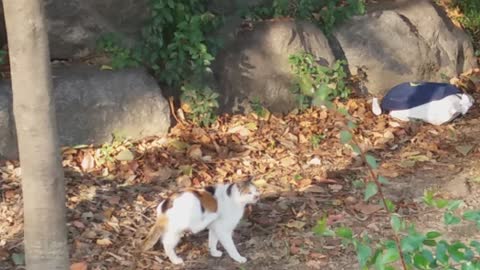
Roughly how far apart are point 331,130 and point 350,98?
2.76 feet

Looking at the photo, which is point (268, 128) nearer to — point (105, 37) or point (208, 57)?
point (208, 57)

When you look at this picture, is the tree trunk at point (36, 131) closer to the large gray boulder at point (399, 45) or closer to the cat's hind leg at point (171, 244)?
the cat's hind leg at point (171, 244)

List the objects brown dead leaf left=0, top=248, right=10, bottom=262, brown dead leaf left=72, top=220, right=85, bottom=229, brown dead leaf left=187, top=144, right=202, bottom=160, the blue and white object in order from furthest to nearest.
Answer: the blue and white object, brown dead leaf left=187, top=144, right=202, bottom=160, brown dead leaf left=72, top=220, right=85, bottom=229, brown dead leaf left=0, top=248, right=10, bottom=262

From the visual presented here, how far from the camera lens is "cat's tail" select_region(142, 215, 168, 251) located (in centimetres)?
512

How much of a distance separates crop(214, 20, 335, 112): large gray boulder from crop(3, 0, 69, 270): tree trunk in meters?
3.73

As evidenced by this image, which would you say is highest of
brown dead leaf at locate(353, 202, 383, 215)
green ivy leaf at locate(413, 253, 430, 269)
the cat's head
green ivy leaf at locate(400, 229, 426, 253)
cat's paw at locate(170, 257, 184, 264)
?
green ivy leaf at locate(400, 229, 426, 253)

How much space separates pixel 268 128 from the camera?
7.38 m

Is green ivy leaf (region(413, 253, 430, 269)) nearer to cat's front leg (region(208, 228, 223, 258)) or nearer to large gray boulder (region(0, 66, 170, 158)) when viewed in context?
cat's front leg (region(208, 228, 223, 258))

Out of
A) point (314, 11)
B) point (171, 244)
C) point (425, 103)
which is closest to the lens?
point (171, 244)

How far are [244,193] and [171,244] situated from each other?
1.68 feet

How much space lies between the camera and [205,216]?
5191mm

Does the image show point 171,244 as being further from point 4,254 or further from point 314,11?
point 314,11

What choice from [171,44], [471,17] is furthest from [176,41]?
[471,17]

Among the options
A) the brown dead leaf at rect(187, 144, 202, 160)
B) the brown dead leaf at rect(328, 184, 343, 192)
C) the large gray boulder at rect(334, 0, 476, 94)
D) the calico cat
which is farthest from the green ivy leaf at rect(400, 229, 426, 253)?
the large gray boulder at rect(334, 0, 476, 94)
